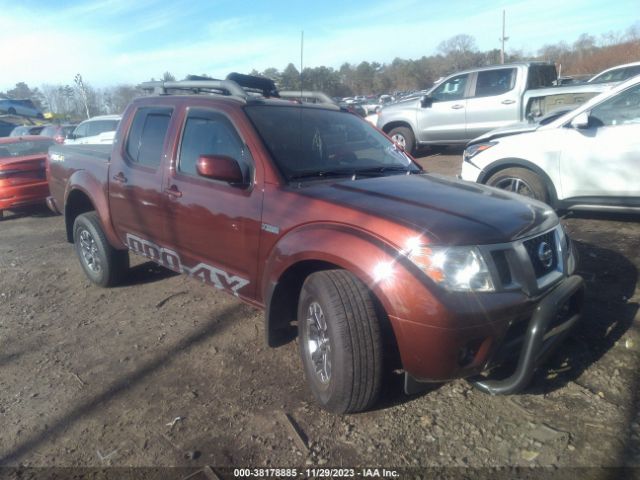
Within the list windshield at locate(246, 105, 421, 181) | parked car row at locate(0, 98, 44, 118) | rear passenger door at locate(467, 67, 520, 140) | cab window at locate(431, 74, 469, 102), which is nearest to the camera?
windshield at locate(246, 105, 421, 181)

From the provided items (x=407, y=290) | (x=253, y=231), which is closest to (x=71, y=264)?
(x=253, y=231)

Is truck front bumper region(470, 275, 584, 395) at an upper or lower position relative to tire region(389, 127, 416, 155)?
lower

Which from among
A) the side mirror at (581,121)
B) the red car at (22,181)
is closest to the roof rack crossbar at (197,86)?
the side mirror at (581,121)

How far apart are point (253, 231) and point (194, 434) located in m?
1.24

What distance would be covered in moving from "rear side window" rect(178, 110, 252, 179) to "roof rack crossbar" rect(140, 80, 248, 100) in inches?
11.1

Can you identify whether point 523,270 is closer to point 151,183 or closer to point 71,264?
point 151,183

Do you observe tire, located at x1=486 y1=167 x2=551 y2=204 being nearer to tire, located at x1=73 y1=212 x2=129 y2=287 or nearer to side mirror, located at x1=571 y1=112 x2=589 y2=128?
side mirror, located at x1=571 y1=112 x2=589 y2=128

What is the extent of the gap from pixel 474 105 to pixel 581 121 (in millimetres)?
5346

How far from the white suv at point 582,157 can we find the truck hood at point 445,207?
2.65m

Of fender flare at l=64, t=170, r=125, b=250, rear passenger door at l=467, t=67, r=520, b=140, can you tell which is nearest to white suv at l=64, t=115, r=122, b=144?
fender flare at l=64, t=170, r=125, b=250

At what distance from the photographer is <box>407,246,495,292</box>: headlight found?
7.82 feet

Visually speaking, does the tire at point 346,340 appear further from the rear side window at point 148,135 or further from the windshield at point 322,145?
the rear side window at point 148,135

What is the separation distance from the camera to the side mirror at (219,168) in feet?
9.94

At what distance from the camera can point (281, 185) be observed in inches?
122
